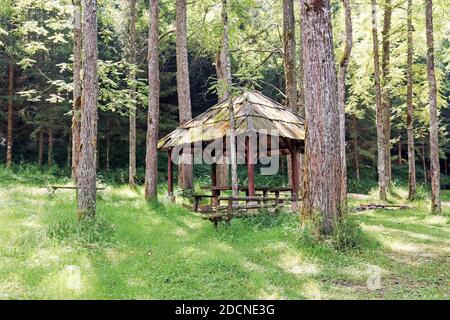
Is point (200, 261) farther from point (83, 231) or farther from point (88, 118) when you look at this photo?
point (88, 118)

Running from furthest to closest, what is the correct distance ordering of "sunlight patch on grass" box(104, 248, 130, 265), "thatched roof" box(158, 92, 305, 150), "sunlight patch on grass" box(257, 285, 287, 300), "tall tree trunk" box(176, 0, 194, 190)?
"tall tree trunk" box(176, 0, 194, 190), "thatched roof" box(158, 92, 305, 150), "sunlight patch on grass" box(104, 248, 130, 265), "sunlight patch on grass" box(257, 285, 287, 300)

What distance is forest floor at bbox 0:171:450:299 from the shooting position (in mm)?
5648

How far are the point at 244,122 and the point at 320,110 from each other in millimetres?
4106

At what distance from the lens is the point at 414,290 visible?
5723 millimetres

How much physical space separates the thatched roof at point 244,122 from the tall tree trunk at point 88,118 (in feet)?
14.4

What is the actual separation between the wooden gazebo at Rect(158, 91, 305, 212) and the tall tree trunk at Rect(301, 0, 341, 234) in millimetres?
3533

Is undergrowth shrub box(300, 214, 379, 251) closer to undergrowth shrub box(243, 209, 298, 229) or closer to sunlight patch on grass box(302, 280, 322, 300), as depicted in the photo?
sunlight patch on grass box(302, 280, 322, 300)

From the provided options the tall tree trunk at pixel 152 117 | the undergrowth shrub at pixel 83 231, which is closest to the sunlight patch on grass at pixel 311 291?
the undergrowth shrub at pixel 83 231

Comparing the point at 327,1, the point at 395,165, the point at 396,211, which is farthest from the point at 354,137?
the point at 327,1

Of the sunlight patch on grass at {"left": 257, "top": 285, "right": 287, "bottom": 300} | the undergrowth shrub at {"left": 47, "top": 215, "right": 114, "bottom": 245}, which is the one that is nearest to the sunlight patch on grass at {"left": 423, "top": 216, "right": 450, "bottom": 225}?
the sunlight patch on grass at {"left": 257, "top": 285, "right": 287, "bottom": 300}

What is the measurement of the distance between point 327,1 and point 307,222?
469cm

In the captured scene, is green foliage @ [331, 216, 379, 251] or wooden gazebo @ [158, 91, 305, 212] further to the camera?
wooden gazebo @ [158, 91, 305, 212]

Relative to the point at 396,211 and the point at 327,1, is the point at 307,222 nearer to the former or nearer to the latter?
the point at 327,1

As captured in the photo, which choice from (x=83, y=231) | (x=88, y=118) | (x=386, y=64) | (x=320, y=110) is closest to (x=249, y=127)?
(x=320, y=110)
